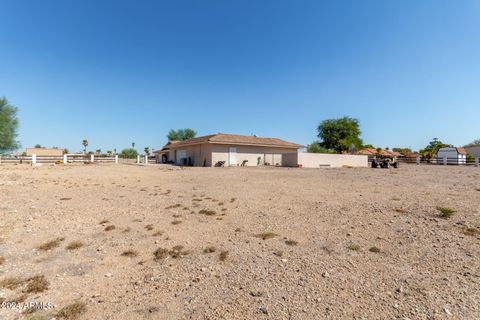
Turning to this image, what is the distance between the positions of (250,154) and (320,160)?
28.5 ft

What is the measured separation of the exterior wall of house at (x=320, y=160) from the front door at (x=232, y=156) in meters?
6.27

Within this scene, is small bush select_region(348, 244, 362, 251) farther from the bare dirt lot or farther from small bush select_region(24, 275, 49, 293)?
small bush select_region(24, 275, 49, 293)

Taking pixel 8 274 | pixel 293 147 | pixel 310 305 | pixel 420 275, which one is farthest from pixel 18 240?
pixel 293 147

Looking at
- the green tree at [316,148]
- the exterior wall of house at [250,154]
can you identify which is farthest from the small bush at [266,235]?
the green tree at [316,148]

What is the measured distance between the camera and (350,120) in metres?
49.3

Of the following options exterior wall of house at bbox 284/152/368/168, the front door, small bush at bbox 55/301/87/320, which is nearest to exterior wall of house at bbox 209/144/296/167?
the front door

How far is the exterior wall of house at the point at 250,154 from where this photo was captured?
87.0ft

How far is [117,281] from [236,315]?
69.0 inches

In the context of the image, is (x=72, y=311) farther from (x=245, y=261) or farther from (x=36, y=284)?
(x=245, y=261)

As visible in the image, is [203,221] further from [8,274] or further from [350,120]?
[350,120]

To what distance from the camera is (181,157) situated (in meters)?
32.8

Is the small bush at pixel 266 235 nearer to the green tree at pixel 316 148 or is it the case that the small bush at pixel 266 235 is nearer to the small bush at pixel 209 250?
the small bush at pixel 209 250

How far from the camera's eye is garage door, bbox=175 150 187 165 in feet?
105

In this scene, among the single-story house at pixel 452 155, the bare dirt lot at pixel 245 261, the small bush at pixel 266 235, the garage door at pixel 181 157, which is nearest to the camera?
the bare dirt lot at pixel 245 261
